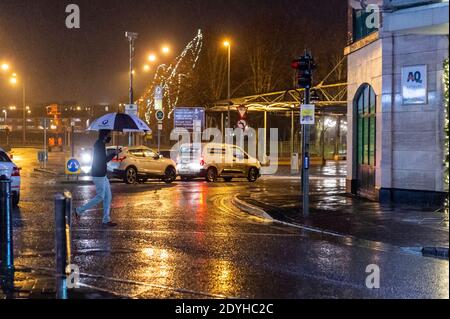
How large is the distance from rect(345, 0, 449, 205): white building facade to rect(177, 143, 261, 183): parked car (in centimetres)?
942

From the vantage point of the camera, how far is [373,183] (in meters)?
18.0

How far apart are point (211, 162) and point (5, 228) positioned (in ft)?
60.4

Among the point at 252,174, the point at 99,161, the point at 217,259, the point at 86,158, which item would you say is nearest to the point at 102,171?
the point at 99,161

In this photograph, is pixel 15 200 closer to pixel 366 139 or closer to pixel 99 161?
pixel 99 161

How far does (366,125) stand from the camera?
1905 centimetres

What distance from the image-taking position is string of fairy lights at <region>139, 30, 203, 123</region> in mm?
50103

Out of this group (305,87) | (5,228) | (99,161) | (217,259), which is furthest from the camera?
(305,87)

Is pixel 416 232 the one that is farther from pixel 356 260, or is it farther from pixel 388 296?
pixel 388 296

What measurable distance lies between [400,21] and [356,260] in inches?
137

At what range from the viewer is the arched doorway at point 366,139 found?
18.2 m

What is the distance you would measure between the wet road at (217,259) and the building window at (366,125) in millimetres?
5186

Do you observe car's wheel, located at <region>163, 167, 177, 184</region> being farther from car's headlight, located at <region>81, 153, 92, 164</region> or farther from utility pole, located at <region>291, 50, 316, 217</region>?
utility pole, located at <region>291, 50, 316, 217</region>
